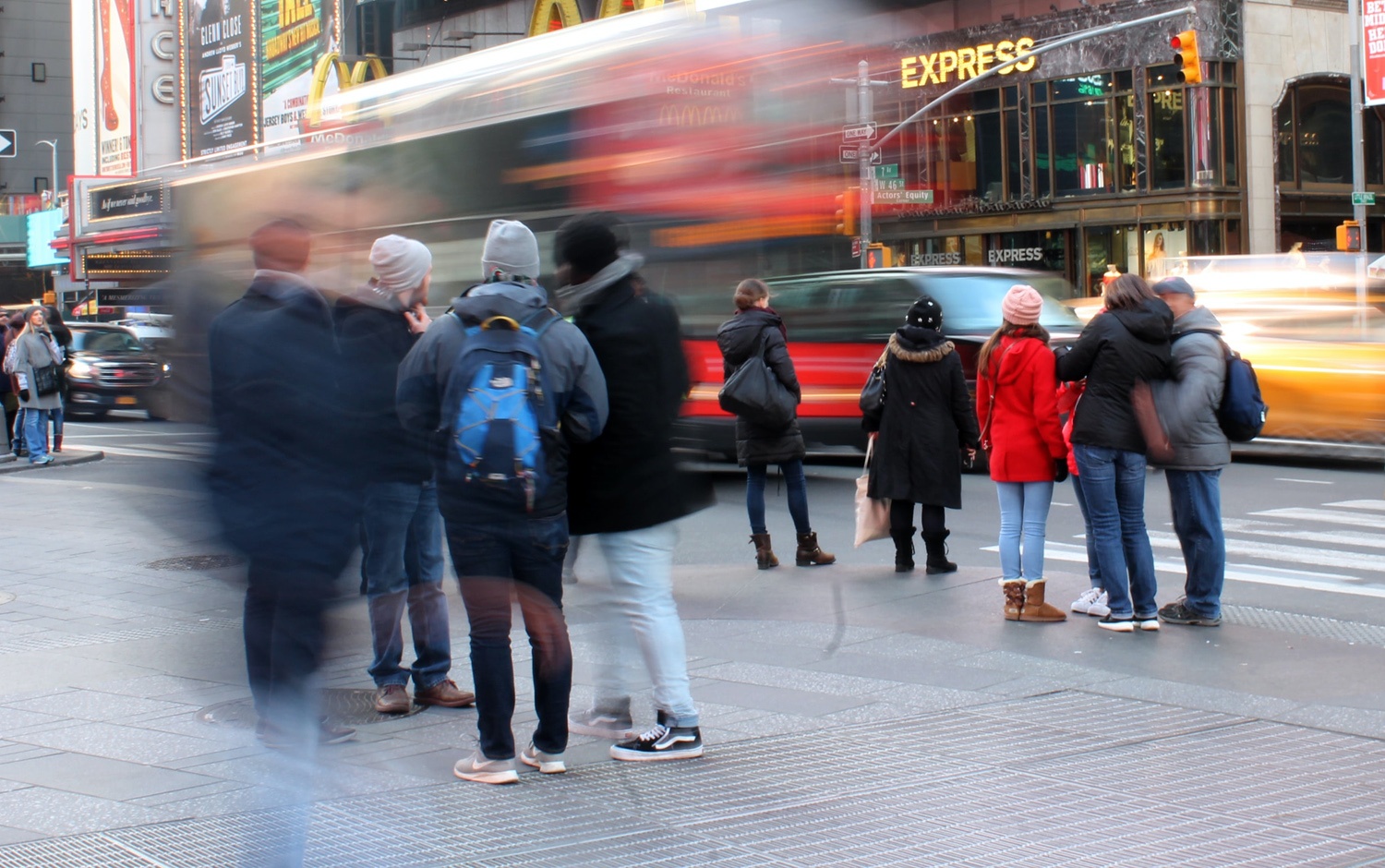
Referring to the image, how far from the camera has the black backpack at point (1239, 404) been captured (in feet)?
25.9

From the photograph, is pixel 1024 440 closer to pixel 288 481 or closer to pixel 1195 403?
pixel 1195 403

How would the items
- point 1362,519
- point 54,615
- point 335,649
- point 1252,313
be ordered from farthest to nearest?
point 1252,313 → point 1362,519 → point 54,615 → point 335,649

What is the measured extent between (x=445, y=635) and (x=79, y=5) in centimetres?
6903

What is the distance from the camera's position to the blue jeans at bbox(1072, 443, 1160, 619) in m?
7.88

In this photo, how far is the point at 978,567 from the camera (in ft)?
32.8

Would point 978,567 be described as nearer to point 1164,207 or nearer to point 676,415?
point 676,415

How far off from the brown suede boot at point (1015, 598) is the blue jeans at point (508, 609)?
3613 mm

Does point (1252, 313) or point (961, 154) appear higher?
point (961, 154)

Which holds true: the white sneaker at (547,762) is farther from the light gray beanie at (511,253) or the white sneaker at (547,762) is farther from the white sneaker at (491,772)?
the light gray beanie at (511,253)

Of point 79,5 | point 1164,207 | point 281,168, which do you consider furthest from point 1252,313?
point 79,5

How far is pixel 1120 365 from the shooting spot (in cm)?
779

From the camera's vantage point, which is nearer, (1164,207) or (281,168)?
(281,168)

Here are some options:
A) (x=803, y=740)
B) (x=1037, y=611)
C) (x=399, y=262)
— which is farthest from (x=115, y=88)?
(x=803, y=740)

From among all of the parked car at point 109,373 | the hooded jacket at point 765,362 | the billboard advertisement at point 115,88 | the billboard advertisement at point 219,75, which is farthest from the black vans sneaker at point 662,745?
the billboard advertisement at point 115,88
